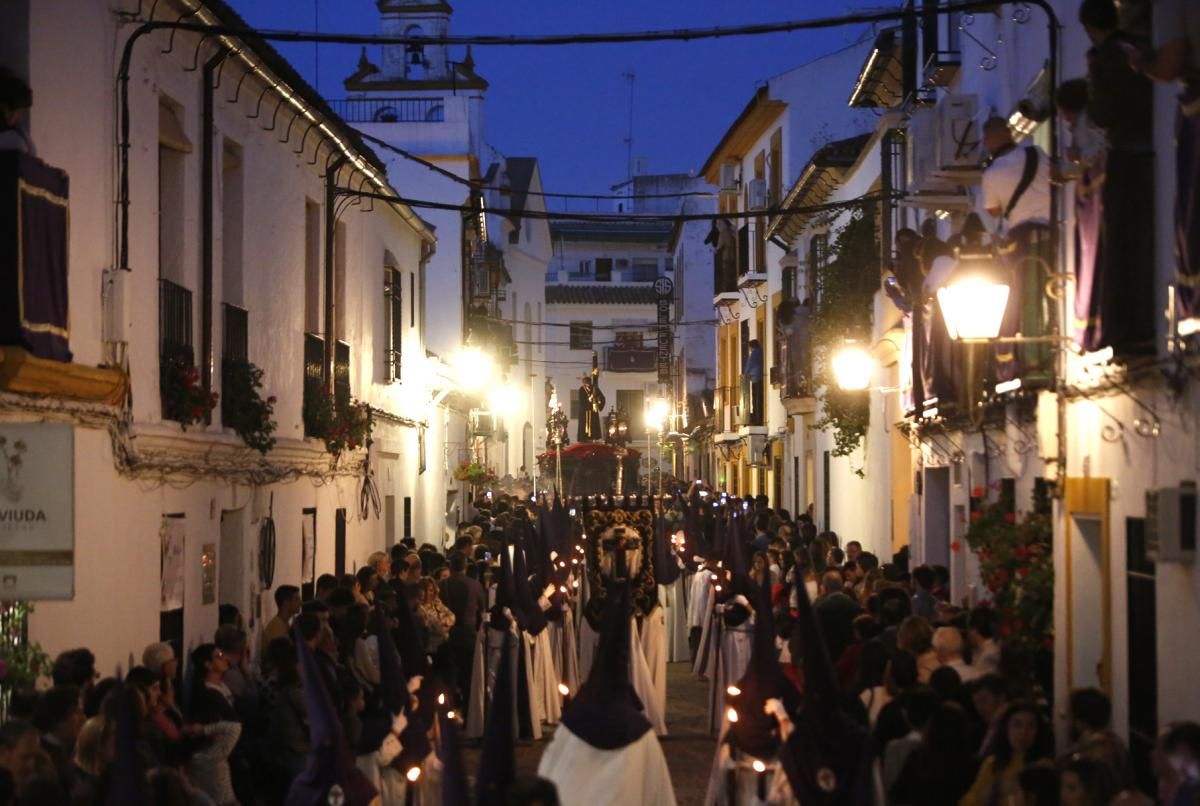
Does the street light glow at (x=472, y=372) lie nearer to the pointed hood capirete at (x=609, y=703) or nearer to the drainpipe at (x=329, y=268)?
the drainpipe at (x=329, y=268)

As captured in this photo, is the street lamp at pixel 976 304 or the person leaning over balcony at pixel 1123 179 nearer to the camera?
the person leaning over balcony at pixel 1123 179

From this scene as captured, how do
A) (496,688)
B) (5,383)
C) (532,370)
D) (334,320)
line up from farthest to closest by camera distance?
(532,370) < (334,320) < (5,383) < (496,688)

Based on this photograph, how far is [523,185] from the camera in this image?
2486 inches

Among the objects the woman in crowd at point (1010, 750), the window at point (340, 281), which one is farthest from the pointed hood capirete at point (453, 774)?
the window at point (340, 281)

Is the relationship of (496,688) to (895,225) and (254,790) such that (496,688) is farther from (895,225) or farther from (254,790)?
(895,225)

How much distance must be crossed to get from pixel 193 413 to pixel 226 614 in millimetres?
1813

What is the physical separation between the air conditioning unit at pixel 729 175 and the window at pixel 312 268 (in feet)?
77.2

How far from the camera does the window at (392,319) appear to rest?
27266mm

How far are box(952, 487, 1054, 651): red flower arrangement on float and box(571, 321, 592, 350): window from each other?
6200cm

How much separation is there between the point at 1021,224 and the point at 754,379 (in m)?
25.5

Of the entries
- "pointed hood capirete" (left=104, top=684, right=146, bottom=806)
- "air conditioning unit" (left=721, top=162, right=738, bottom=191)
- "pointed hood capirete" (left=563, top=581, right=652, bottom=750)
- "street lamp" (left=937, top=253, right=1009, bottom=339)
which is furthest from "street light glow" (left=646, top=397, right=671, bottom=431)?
"pointed hood capirete" (left=104, top=684, right=146, bottom=806)

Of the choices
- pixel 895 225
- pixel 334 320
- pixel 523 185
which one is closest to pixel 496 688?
pixel 334 320

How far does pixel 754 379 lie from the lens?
40094 millimetres

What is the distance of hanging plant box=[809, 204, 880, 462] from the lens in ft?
84.1
